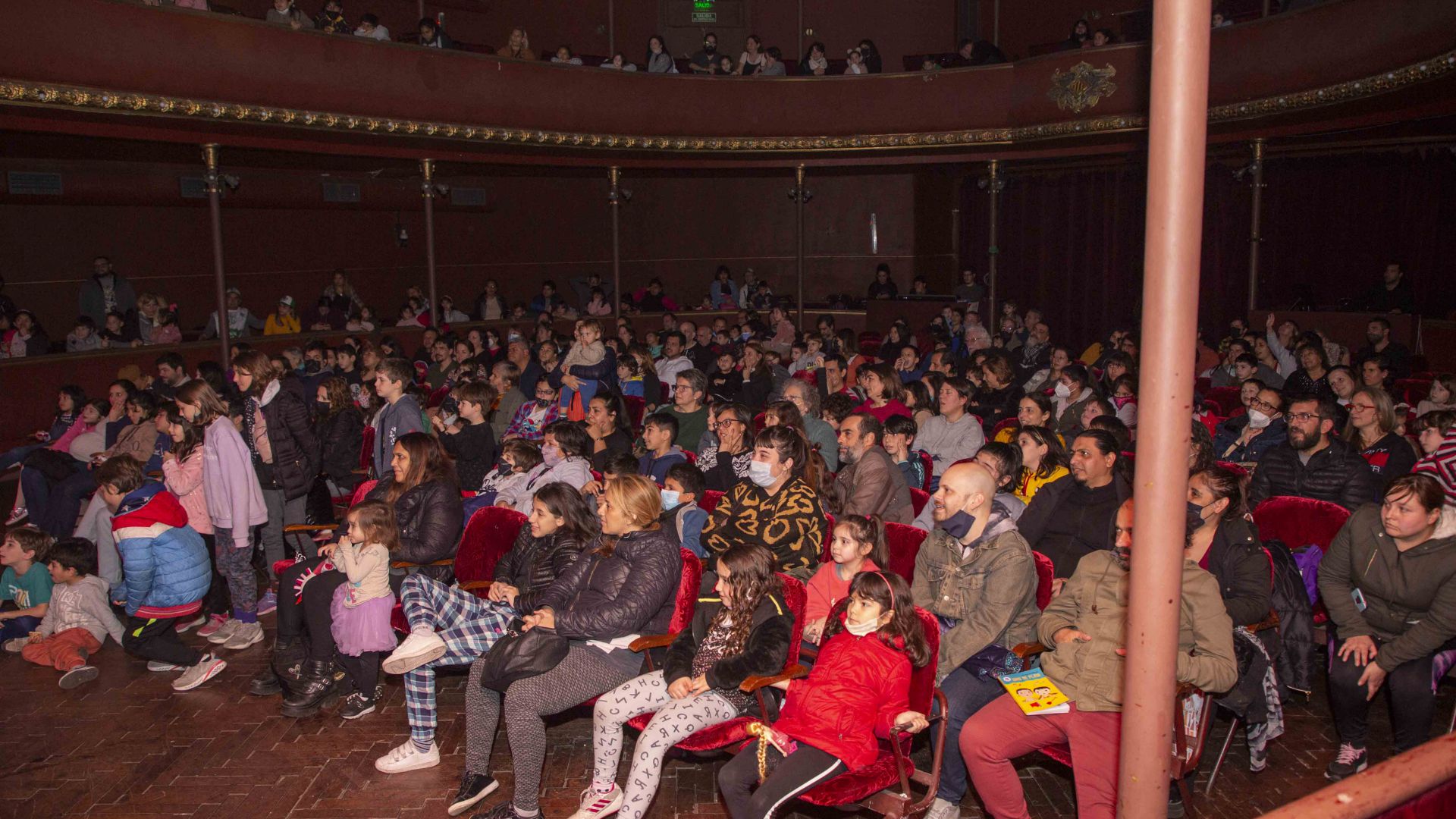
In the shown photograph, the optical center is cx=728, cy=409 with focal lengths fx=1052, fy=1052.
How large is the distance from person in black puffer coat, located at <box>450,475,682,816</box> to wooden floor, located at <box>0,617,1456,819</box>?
0.77 feet

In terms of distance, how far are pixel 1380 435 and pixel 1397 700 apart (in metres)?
2.28

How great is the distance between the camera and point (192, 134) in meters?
10.8

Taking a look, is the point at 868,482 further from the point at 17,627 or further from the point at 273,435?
the point at 17,627

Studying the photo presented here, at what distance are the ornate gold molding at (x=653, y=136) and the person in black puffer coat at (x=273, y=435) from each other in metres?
4.72

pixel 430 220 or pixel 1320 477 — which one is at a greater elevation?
pixel 430 220

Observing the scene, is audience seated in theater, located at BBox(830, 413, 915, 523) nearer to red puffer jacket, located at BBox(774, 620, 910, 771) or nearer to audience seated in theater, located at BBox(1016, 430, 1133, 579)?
audience seated in theater, located at BBox(1016, 430, 1133, 579)

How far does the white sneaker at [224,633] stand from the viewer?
597cm

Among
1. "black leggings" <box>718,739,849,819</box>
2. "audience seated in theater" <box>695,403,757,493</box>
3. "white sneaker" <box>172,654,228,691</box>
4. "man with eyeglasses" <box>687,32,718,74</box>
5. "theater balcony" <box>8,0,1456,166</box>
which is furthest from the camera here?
"man with eyeglasses" <box>687,32,718,74</box>

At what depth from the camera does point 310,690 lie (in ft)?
16.6

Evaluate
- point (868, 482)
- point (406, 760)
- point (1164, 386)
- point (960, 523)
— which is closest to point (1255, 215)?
point (868, 482)

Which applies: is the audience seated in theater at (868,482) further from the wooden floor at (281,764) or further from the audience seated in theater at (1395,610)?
the audience seated in theater at (1395,610)

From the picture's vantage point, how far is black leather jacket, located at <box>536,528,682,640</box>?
4254 millimetres

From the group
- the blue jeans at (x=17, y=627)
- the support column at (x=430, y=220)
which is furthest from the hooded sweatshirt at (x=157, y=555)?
the support column at (x=430, y=220)

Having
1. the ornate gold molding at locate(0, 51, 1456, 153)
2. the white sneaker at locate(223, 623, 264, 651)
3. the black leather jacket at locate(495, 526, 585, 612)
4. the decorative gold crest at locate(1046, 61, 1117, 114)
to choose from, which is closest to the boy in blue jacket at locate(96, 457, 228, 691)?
the white sneaker at locate(223, 623, 264, 651)
